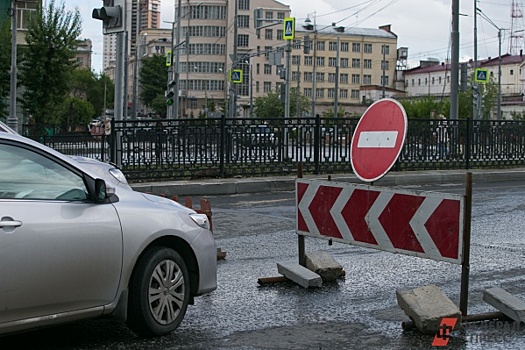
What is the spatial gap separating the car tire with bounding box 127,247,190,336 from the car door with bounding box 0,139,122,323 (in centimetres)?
19

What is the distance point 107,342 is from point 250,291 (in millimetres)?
1971

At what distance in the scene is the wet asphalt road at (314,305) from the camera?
5719mm

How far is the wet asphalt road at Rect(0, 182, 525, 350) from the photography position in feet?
18.8

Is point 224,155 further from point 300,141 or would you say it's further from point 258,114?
point 258,114

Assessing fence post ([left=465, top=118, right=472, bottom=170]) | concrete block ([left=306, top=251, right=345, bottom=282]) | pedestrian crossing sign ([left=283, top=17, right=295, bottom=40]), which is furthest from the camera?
pedestrian crossing sign ([left=283, top=17, right=295, bottom=40])

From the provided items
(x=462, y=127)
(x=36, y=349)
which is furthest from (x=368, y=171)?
(x=462, y=127)

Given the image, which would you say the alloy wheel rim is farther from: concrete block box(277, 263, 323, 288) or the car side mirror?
concrete block box(277, 263, 323, 288)

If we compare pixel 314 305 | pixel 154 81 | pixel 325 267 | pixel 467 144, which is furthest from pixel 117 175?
pixel 154 81

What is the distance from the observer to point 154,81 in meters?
114

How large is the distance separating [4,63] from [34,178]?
37.6 m

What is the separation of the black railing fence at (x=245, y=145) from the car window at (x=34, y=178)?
1147 cm

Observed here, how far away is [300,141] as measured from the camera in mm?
18234

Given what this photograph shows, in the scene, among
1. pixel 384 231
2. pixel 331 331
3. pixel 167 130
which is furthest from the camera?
pixel 167 130

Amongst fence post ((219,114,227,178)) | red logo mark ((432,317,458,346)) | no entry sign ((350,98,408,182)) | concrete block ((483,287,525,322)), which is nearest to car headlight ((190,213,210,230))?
no entry sign ((350,98,408,182))
